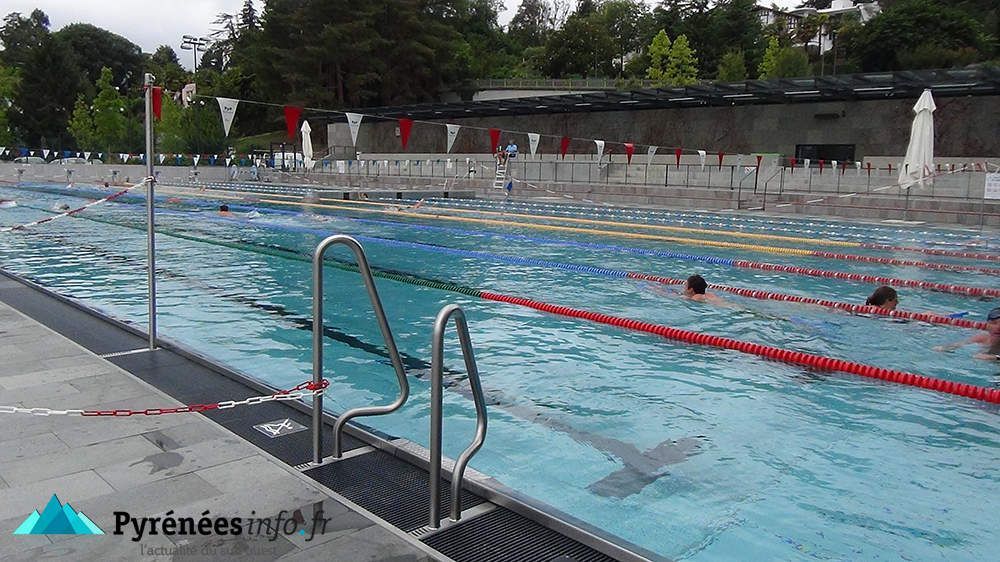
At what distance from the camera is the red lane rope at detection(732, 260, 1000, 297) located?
886 centimetres

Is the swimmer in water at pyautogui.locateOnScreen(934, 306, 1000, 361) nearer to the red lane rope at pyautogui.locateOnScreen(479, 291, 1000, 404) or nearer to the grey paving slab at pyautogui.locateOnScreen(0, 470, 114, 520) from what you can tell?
the red lane rope at pyautogui.locateOnScreen(479, 291, 1000, 404)

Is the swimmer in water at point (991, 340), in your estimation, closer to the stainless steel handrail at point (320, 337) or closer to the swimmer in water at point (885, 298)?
the swimmer in water at point (885, 298)

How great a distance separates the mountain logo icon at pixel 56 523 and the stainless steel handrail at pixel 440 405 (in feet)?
3.76

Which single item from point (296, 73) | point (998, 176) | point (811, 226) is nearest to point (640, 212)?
point (811, 226)

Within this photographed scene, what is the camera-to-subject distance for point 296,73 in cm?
5419

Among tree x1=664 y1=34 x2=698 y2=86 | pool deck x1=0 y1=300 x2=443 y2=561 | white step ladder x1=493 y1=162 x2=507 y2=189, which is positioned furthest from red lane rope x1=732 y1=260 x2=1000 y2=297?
tree x1=664 y1=34 x2=698 y2=86

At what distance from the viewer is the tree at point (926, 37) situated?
49.6 meters

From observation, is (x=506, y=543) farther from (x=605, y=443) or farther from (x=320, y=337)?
(x=605, y=443)

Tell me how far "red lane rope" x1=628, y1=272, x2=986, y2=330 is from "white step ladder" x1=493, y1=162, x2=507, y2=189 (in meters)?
17.3

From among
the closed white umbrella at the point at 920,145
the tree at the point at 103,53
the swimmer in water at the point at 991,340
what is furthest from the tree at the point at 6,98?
the swimmer in water at the point at 991,340

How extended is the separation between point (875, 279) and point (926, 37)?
51.3 metres

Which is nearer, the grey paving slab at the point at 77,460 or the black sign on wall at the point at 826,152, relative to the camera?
A: the grey paving slab at the point at 77,460

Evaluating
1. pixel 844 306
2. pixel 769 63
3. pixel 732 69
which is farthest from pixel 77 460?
pixel 732 69

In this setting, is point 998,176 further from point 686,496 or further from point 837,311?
point 686,496
